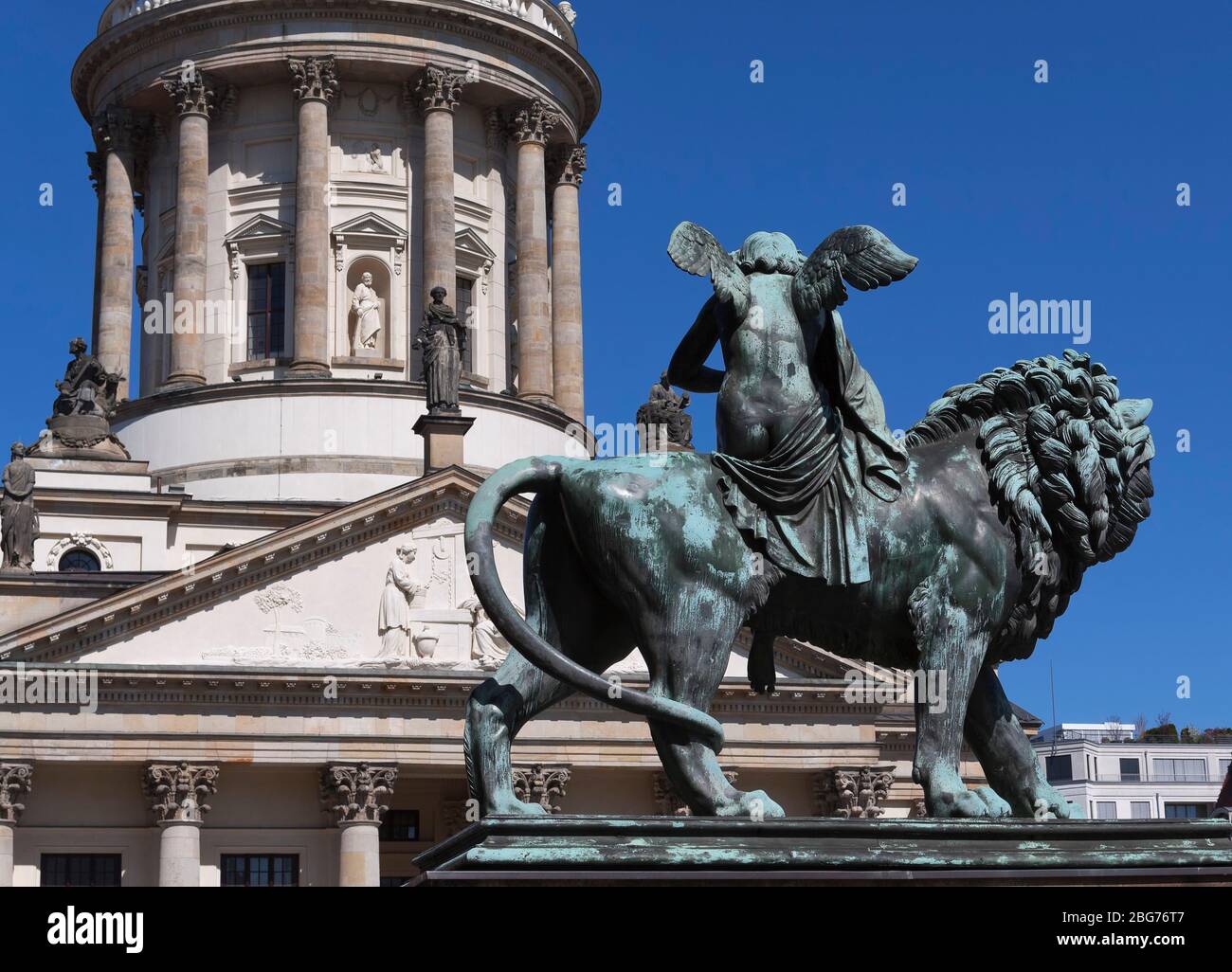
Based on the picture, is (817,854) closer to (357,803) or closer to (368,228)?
(357,803)

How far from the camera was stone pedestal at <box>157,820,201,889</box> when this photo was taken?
44344 millimetres

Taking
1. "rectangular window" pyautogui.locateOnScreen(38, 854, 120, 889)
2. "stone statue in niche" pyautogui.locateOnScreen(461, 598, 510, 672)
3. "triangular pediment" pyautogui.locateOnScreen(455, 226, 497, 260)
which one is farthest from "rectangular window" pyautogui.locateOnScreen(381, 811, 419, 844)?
"triangular pediment" pyautogui.locateOnScreen(455, 226, 497, 260)

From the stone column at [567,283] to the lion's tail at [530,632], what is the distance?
166ft

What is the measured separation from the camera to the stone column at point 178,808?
146 feet

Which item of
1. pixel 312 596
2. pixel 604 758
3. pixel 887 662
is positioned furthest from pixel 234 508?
pixel 887 662

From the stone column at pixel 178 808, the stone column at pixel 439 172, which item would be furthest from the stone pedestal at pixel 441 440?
the stone column at pixel 178 808

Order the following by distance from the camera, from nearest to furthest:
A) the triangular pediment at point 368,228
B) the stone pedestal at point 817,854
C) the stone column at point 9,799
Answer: the stone pedestal at point 817,854 → the stone column at point 9,799 → the triangular pediment at point 368,228

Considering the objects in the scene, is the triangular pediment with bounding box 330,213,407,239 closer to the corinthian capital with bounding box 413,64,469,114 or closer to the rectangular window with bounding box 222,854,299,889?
the corinthian capital with bounding box 413,64,469,114

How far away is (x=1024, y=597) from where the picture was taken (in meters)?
9.69

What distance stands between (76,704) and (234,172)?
790 inches

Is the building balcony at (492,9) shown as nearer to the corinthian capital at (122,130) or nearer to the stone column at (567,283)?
the corinthian capital at (122,130)

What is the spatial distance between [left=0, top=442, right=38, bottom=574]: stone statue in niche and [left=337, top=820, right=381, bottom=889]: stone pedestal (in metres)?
8.57

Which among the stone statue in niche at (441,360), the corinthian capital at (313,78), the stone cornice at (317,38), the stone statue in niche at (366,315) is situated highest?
the stone cornice at (317,38)
